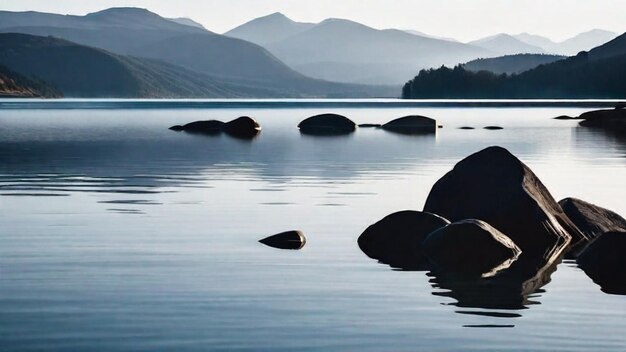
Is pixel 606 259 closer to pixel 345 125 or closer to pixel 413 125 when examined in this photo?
pixel 345 125

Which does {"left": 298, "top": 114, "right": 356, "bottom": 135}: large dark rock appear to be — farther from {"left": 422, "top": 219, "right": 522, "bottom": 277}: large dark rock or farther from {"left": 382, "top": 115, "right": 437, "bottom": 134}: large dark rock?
{"left": 422, "top": 219, "right": 522, "bottom": 277}: large dark rock

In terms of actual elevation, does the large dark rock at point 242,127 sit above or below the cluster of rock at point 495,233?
below

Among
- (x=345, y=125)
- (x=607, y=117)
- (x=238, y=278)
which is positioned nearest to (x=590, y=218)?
(x=238, y=278)

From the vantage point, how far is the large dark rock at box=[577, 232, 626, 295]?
770 inches

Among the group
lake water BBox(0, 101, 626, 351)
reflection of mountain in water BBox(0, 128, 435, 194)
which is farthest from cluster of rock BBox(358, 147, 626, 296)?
reflection of mountain in water BBox(0, 128, 435, 194)

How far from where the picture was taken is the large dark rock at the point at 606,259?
19562 mm

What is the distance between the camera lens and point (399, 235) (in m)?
22.1

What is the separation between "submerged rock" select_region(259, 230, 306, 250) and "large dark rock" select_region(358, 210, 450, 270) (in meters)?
1.26

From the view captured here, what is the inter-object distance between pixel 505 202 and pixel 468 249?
303 centimetres

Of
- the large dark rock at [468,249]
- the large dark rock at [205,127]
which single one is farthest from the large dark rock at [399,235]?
the large dark rock at [205,127]

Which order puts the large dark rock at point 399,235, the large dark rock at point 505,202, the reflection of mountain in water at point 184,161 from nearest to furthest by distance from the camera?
the large dark rock at point 399,235 → the large dark rock at point 505,202 → the reflection of mountain in water at point 184,161

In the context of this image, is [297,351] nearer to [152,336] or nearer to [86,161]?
[152,336]

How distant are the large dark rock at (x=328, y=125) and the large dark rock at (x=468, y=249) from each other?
78676 millimetres

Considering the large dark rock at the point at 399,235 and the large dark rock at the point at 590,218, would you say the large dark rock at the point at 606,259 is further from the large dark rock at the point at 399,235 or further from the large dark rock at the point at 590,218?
the large dark rock at the point at 590,218
